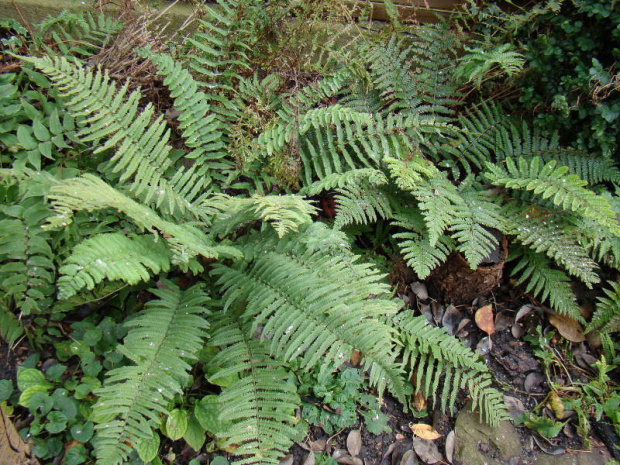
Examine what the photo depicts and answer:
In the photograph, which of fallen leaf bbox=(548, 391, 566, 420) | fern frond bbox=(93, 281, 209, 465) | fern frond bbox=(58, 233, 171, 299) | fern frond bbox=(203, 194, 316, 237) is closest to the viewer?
fern frond bbox=(58, 233, 171, 299)

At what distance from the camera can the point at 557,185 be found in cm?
286

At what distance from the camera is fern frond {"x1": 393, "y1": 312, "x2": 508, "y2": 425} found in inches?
107

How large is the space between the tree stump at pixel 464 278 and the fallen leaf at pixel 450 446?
2.85 feet

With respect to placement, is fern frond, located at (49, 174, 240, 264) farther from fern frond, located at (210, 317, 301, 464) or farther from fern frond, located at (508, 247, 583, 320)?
fern frond, located at (508, 247, 583, 320)

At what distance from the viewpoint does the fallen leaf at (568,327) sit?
3.28m

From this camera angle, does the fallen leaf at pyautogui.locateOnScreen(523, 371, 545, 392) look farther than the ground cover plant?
Yes

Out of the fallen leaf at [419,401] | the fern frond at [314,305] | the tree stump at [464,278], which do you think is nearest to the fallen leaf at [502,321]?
the tree stump at [464,278]

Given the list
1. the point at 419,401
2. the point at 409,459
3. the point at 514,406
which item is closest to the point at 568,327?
the point at 514,406

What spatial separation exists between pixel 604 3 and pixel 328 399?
9.52 feet

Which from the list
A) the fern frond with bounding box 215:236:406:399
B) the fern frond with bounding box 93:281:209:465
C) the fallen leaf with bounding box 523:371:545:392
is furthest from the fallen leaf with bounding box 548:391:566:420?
the fern frond with bounding box 93:281:209:465

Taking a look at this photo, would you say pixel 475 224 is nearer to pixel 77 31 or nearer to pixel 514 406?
pixel 514 406

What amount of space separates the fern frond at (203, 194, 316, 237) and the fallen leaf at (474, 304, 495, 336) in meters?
1.49

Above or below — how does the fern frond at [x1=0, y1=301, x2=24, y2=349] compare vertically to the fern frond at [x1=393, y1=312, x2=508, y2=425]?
above

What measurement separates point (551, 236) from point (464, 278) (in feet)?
1.92
